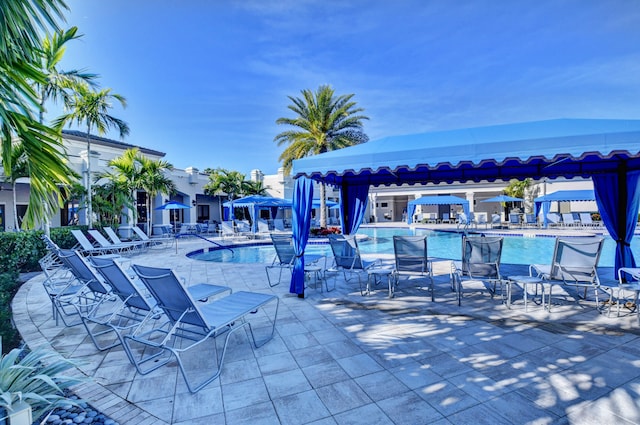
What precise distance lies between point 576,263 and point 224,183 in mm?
23884

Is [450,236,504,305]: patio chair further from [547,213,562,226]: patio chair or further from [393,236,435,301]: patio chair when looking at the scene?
[547,213,562,226]: patio chair

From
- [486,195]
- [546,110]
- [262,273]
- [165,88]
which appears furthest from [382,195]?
[262,273]

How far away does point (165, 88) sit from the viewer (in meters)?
16.6

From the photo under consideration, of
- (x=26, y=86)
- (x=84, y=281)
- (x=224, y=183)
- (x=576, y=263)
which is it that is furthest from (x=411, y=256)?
(x=224, y=183)

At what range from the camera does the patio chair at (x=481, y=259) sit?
16.7ft

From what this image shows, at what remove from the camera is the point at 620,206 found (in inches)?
243

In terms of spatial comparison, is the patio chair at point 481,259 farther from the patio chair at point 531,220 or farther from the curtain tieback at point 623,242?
the patio chair at point 531,220

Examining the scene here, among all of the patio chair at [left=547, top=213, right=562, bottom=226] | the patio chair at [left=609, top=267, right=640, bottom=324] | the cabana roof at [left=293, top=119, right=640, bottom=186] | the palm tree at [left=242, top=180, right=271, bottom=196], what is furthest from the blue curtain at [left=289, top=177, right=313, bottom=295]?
the patio chair at [left=547, top=213, right=562, bottom=226]

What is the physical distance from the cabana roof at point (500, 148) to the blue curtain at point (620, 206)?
216mm

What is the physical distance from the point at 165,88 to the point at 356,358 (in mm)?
17971

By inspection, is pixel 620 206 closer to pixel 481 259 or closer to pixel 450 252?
pixel 481 259

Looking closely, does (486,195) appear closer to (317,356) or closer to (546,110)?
(546,110)

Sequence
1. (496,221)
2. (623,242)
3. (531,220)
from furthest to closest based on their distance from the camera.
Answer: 1. (496,221)
2. (531,220)
3. (623,242)

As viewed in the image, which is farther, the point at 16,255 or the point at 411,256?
the point at 16,255
